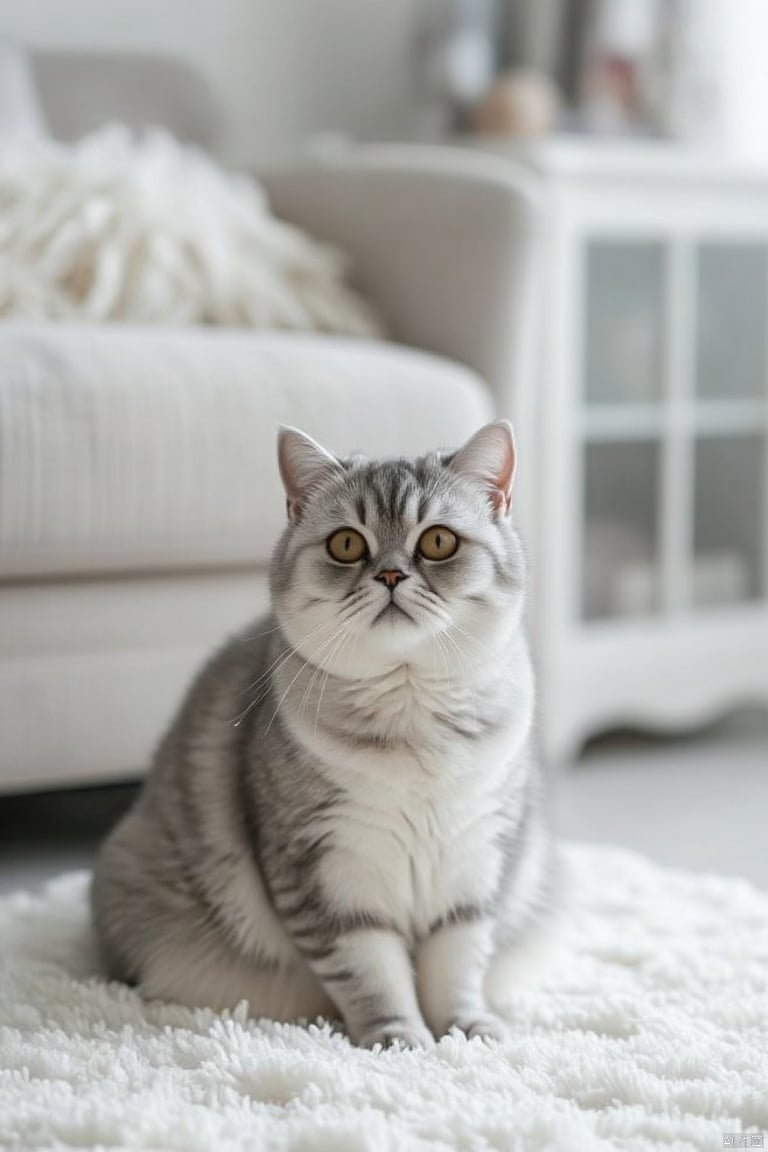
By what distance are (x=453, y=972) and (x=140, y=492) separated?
2.15 ft

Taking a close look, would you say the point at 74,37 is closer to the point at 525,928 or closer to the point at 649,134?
Result: the point at 649,134

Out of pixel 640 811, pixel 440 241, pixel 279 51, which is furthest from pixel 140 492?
pixel 279 51

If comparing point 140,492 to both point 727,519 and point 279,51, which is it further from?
point 279,51

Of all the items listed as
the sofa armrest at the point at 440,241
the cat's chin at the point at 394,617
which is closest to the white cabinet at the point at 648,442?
the sofa armrest at the point at 440,241

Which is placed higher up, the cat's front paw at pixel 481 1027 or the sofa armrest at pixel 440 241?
the sofa armrest at pixel 440 241

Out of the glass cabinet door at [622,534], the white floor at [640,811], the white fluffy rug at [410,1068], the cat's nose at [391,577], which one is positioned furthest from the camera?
the glass cabinet door at [622,534]

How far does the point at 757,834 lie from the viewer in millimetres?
1902

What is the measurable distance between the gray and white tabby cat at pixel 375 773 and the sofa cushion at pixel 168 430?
1.34 feet

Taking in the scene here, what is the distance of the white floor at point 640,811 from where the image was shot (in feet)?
5.89

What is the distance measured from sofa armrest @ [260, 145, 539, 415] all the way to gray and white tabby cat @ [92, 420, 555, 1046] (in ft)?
2.87

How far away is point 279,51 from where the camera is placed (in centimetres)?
282

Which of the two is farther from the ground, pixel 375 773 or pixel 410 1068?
pixel 375 773

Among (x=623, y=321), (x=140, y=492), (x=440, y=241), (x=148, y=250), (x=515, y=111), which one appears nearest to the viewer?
(x=140, y=492)

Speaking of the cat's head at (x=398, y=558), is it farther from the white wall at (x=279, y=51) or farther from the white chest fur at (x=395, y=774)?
the white wall at (x=279, y=51)
